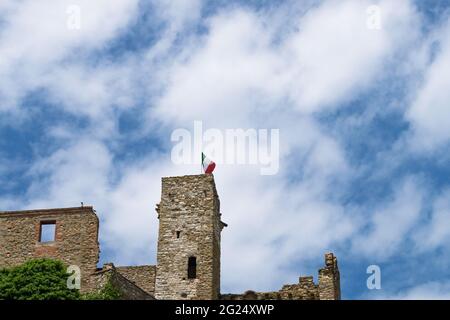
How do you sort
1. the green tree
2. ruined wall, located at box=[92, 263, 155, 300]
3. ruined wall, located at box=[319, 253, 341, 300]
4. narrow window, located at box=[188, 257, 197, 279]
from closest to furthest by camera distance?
the green tree < ruined wall, located at box=[92, 263, 155, 300] < ruined wall, located at box=[319, 253, 341, 300] < narrow window, located at box=[188, 257, 197, 279]

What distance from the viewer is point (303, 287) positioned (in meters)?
44.0

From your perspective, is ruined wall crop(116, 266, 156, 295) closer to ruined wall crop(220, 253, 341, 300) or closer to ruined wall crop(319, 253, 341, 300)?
ruined wall crop(220, 253, 341, 300)

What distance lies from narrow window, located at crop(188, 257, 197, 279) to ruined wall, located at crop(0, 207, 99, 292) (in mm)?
5181

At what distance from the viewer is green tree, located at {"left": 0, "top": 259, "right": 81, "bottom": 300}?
40.0 meters

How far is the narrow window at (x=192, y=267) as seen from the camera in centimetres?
4612

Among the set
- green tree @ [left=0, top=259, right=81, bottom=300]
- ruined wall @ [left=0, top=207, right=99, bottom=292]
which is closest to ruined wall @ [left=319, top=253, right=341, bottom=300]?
ruined wall @ [left=0, top=207, right=99, bottom=292]

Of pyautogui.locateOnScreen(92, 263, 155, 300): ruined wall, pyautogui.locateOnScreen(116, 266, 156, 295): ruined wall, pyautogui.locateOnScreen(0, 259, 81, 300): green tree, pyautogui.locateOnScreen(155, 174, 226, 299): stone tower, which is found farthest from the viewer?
pyautogui.locateOnScreen(116, 266, 156, 295): ruined wall

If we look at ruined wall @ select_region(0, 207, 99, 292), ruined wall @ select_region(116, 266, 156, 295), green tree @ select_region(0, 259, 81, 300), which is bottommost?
green tree @ select_region(0, 259, 81, 300)

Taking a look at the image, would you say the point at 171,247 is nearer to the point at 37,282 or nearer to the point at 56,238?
the point at 56,238

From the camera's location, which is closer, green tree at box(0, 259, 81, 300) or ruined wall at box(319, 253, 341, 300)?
green tree at box(0, 259, 81, 300)
